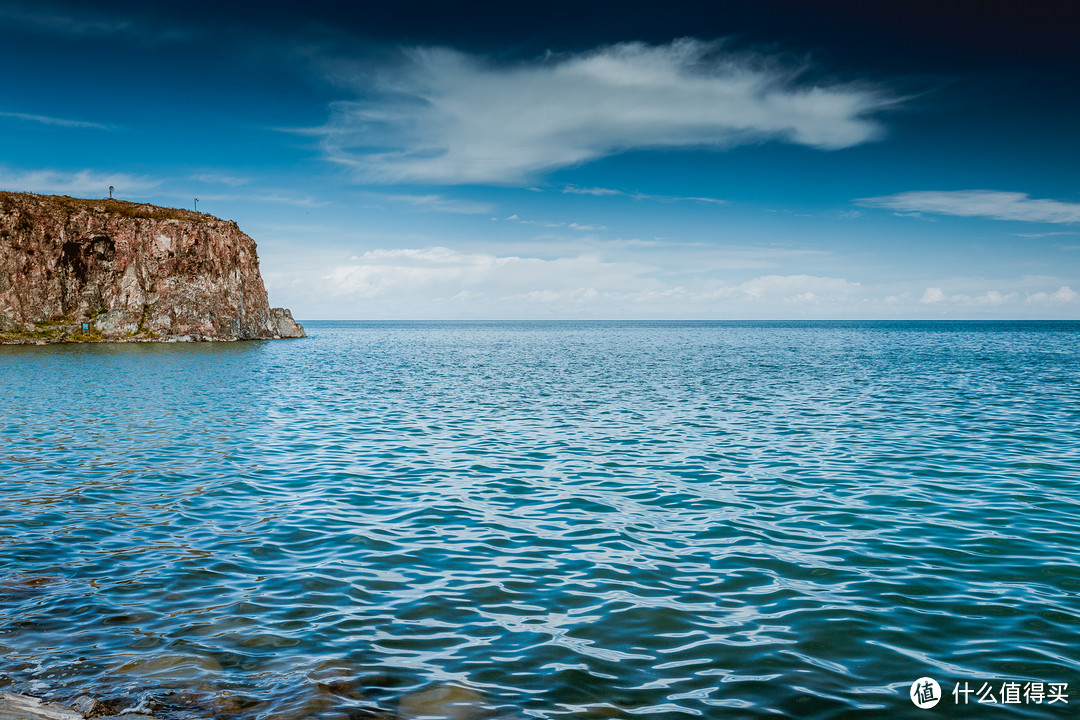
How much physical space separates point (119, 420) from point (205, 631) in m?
26.5

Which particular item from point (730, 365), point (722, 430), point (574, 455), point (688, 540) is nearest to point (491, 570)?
point (688, 540)

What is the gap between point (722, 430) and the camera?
27875 millimetres

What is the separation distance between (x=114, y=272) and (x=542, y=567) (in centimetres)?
14009

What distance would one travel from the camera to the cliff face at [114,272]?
116625 millimetres

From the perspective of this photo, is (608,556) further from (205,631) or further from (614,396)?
Result: (614,396)

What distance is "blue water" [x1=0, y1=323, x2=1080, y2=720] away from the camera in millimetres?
8117
